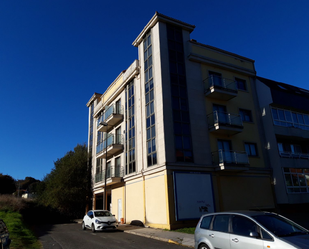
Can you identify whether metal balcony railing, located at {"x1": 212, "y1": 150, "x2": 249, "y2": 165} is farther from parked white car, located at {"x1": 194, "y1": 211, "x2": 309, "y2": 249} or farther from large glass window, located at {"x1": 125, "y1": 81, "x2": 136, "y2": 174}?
parked white car, located at {"x1": 194, "y1": 211, "x2": 309, "y2": 249}

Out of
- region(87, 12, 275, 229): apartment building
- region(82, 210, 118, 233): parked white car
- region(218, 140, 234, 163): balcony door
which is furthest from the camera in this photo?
region(218, 140, 234, 163): balcony door

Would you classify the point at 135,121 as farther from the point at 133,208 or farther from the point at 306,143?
the point at 306,143

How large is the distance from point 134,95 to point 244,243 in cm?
1926

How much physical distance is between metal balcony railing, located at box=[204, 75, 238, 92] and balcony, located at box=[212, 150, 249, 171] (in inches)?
211

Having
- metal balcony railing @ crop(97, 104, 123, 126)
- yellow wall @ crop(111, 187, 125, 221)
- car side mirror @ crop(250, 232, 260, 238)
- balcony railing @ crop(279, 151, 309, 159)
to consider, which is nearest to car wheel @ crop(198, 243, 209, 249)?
car side mirror @ crop(250, 232, 260, 238)

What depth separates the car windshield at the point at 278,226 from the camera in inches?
236

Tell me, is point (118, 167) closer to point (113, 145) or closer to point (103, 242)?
point (113, 145)

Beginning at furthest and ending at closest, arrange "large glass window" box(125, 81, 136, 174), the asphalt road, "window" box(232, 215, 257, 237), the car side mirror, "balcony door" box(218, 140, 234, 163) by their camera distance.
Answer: "large glass window" box(125, 81, 136, 174) → "balcony door" box(218, 140, 234, 163) → the asphalt road → "window" box(232, 215, 257, 237) → the car side mirror

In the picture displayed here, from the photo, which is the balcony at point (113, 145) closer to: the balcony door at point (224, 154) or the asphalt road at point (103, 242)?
the balcony door at point (224, 154)

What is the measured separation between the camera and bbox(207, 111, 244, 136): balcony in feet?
63.7

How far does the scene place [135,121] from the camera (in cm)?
2300

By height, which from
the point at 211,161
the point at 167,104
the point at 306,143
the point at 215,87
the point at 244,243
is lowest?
→ the point at 244,243

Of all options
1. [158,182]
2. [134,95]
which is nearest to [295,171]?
[158,182]

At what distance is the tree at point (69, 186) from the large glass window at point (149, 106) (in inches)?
591
